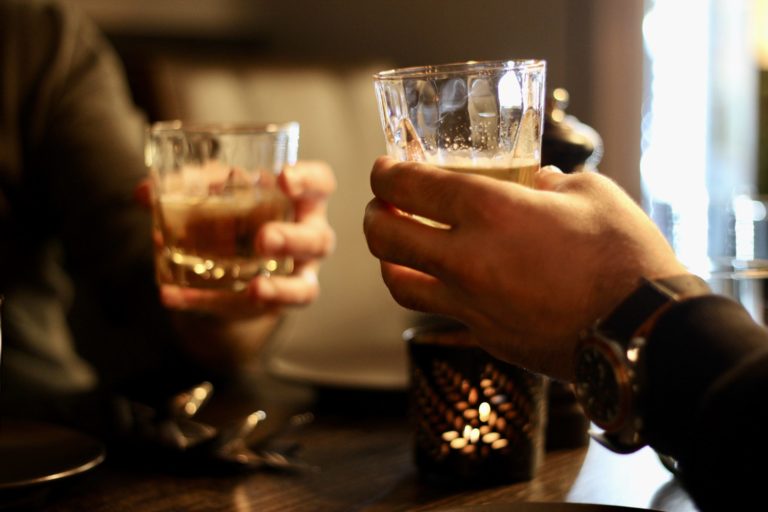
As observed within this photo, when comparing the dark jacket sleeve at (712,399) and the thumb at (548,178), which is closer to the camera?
the dark jacket sleeve at (712,399)

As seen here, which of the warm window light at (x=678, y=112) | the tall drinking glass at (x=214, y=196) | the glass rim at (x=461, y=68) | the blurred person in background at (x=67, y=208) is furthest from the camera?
the warm window light at (x=678, y=112)

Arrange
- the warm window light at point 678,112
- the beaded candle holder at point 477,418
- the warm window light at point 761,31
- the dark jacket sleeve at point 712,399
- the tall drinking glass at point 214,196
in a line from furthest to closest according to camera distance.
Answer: the warm window light at point 761,31
the warm window light at point 678,112
the tall drinking glass at point 214,196
the beaded candle holder at point 477,418
the dark jacket sleeve at point 712,399

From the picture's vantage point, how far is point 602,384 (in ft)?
1.73

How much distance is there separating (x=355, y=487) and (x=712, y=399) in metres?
0.33

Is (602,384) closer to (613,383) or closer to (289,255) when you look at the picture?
(613,383)

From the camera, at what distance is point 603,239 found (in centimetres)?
52

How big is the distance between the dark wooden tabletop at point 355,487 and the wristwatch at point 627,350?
0.16m

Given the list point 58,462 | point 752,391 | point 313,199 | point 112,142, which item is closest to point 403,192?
point 752,391

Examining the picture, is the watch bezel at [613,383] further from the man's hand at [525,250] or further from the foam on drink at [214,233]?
the foam on drink at [214,233]

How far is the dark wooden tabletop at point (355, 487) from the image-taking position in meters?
0.67

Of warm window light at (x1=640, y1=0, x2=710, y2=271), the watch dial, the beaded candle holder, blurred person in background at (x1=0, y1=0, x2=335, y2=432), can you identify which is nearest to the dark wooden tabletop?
the beaded candle holder

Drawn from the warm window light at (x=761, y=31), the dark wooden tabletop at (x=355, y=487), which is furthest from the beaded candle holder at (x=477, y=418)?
the warm window light at (x=761, y=31)

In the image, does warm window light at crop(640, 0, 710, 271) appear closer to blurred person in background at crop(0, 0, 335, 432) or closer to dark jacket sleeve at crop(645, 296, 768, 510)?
blurred person in background at crop(0, 0, 335, 432)

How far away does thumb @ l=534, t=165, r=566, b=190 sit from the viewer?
0.58 metres
